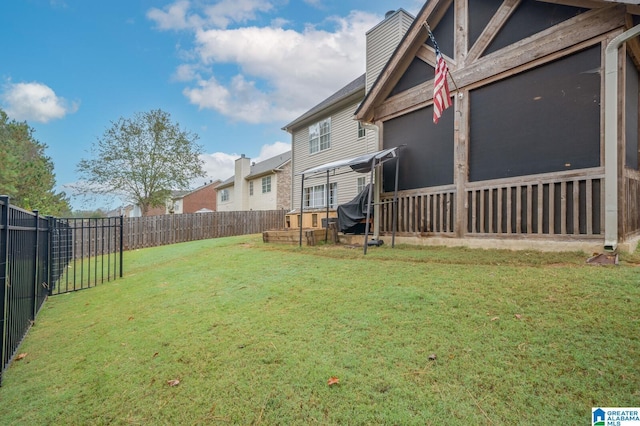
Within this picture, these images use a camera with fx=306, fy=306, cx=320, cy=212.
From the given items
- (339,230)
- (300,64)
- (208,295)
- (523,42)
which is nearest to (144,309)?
(208,295)

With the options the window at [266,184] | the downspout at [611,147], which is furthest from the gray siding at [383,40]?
the window at [266,184]

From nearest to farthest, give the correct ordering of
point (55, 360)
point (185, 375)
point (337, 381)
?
point (337, 381)
point (185, 375)
point (55, 360)

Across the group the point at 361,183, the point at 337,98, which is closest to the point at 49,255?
the point at 361,183

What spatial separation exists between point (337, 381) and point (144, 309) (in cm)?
339

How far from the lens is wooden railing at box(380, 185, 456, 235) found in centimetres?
703

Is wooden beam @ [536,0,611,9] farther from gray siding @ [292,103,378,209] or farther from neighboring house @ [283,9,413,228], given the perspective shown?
gray siding @ [292,103,378,209]

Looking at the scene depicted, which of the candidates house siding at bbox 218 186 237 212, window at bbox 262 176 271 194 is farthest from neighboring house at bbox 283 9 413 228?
house siding at bbox 218 186 237 212

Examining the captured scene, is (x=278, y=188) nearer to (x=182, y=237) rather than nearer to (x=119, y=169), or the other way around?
(x=182, y=237)

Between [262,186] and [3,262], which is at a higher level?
[262,186]

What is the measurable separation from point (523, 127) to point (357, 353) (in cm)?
566

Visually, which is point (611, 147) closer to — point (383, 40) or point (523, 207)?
point (523, 207)

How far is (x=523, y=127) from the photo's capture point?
588 cm

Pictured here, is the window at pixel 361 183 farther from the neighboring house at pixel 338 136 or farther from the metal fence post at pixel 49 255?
the metal fence post at pixel 49 255

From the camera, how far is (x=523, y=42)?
231 inches
